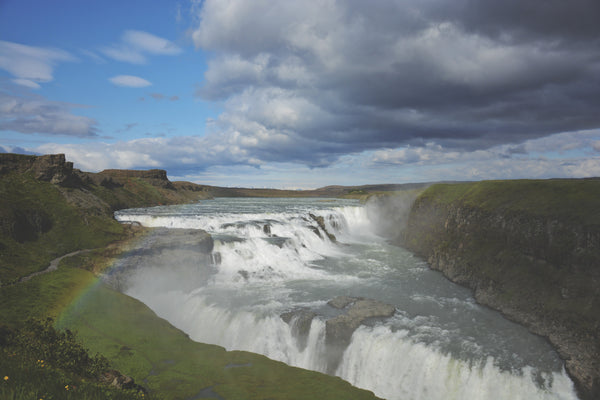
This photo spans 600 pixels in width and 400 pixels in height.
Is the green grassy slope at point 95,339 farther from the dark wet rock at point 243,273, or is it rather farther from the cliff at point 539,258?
the cliff at point 539,258

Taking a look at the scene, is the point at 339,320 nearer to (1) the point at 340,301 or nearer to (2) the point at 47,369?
(1) the point at 340,301

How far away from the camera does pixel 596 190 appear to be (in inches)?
750

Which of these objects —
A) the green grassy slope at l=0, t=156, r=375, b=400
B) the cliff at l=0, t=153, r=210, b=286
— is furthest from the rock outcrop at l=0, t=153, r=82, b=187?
the green grassy slope at l=0, t=156, r=375, b=400

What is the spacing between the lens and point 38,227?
26.3m

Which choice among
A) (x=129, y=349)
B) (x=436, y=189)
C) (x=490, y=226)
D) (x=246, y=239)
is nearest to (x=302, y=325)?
(x=129, y=349)

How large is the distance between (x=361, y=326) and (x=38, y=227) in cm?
2745

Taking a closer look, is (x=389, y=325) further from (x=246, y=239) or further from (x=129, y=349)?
(x=246, y=239)

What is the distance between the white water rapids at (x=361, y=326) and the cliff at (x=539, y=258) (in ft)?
3.03

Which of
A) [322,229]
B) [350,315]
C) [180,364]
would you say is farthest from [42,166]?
[350,315]

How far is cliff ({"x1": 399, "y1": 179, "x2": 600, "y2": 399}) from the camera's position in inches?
564

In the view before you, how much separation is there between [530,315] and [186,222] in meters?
36.1

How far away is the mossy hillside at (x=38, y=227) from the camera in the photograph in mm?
21391

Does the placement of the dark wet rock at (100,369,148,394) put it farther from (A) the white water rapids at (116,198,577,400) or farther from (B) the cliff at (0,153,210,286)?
(B) the cliff at (0,153,210,286)

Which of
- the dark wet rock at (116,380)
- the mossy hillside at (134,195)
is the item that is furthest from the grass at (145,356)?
the mossy hillside at (134,195)
